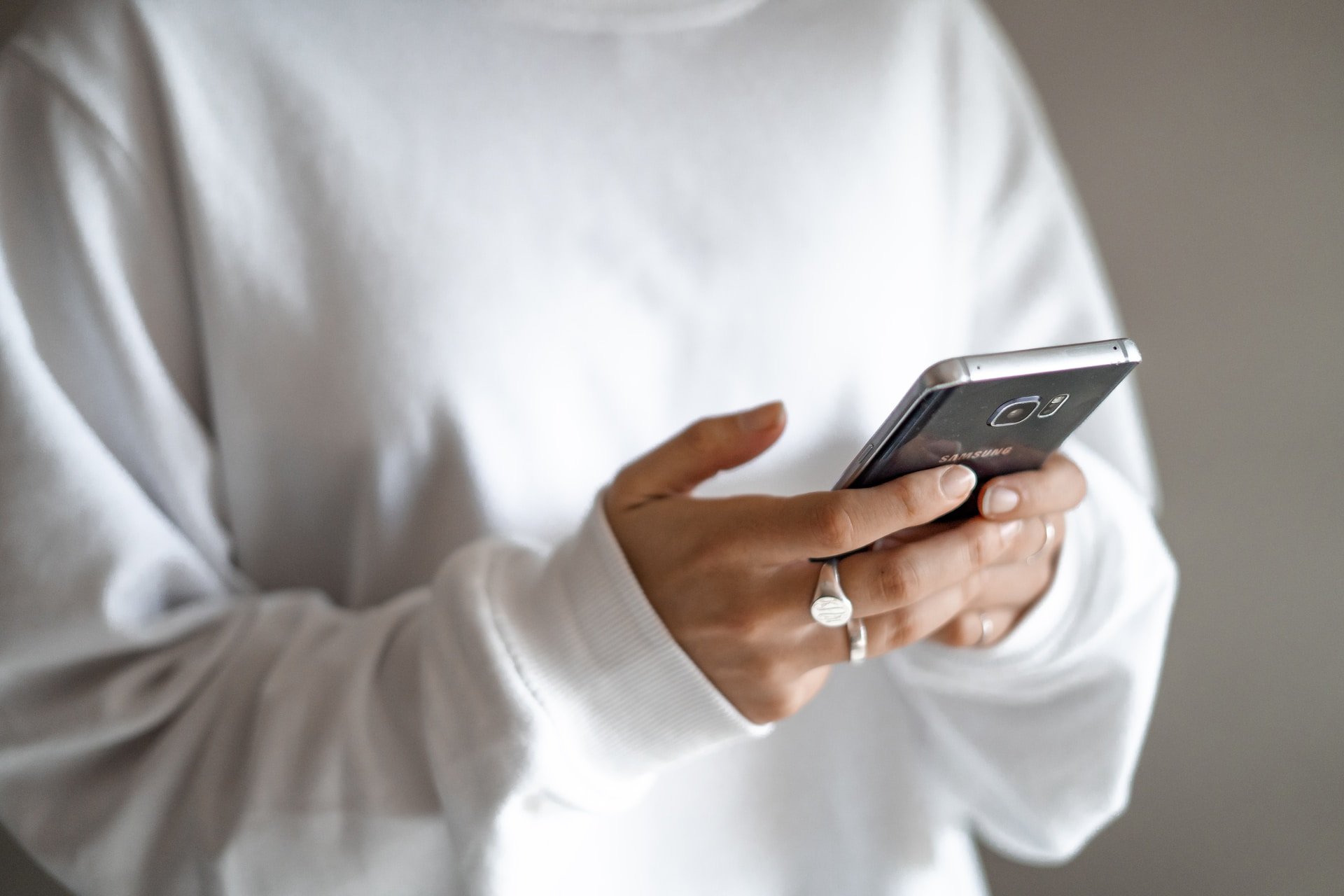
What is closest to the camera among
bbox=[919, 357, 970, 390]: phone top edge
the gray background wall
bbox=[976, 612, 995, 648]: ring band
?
bbox=[919, 357, 970, 390]: phone top edge

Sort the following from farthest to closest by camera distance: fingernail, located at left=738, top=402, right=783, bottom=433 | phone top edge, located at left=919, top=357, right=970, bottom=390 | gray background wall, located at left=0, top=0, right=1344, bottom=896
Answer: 1. gray background wall, located at left=0, top=0, right=1344, bottom=896
2. fingernail, located at left=738, top=402, right=783, bottom=433
3. phone top edge, located at left=919, top=357, right=970, bottom=390

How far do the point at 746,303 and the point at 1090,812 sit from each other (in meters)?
0.50

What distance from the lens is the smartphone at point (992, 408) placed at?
14.2 inches

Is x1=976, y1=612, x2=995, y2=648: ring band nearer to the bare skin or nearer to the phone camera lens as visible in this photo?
the bare skin

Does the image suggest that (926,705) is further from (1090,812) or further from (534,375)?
(534,375)

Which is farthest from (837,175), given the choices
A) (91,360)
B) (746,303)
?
(91,360)

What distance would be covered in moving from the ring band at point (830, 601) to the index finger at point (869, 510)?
3 cm

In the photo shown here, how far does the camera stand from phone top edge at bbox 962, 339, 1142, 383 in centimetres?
36

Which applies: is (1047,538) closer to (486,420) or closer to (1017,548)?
(1017,548)

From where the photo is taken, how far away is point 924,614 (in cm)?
50

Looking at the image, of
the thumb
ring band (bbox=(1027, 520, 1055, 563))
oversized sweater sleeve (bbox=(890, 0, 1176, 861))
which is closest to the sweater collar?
oversized sweater sleeve (bbox=(890, 0, 1176, 861))

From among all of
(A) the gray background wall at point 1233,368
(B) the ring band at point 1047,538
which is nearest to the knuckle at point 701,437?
(B) the ring band at point 1047,538

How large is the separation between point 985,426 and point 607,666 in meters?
0.25

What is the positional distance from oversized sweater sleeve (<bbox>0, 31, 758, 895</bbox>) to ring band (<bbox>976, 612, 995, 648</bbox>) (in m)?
0.21
